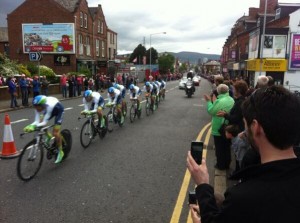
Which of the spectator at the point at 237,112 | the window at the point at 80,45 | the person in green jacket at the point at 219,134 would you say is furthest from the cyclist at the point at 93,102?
the window at the point at 80,45

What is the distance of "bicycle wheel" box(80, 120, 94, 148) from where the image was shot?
914 cm

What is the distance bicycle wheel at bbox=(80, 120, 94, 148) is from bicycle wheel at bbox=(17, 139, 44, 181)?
231 centimetres

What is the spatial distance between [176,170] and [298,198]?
562cm

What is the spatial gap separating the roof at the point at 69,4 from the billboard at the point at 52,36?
10.5 ft

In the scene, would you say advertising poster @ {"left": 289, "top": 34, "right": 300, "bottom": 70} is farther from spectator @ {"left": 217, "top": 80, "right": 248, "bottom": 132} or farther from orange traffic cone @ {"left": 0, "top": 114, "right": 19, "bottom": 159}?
orange traffic cone @ {"left": 0, "top": 114, "right": 19, "bottom": 159}

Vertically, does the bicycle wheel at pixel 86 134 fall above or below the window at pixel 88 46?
below

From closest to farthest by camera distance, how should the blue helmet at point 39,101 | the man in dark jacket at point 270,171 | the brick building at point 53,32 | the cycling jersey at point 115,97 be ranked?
the man in dark jacket at point 270,171 → the blue helmet at point 39,101 → the cycling jersey at point 115,97 → the brick building at point 53,32

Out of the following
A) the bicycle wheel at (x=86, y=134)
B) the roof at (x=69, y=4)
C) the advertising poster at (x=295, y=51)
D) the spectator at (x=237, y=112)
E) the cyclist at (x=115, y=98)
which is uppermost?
the roof at (x=69, y=4)

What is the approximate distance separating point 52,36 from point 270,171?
43.2 metres

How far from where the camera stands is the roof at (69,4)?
144ft

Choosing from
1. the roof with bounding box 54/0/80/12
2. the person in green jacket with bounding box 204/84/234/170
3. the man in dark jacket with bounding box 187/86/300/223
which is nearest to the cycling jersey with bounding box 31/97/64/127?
the person in green jacket with bounding box 204/84/234/170

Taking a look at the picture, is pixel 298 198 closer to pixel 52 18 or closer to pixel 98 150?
pixel 98 150

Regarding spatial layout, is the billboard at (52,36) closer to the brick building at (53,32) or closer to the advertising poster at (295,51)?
the brick building at (53,32)

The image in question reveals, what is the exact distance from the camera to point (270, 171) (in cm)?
161
